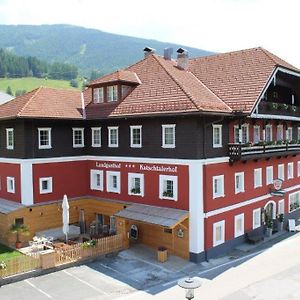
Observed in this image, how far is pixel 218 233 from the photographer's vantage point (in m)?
27.9

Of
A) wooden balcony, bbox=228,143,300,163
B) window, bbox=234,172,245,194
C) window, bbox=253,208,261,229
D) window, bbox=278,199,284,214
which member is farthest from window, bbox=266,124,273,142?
window, bbox=253,208,261,229

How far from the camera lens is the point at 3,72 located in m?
150

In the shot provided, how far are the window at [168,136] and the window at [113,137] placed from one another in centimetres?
464

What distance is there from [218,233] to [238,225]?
8.63 ft

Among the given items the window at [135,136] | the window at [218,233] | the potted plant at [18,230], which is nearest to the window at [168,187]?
the window at [135,136]

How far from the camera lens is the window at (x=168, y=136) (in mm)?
27391

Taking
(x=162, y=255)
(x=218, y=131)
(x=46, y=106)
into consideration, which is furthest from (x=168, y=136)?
(x=46, y=106)

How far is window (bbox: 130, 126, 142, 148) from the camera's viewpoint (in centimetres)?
2950

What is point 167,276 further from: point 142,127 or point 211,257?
point 142,127

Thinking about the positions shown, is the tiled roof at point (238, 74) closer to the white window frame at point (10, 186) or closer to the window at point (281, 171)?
the window at point (281, 171)

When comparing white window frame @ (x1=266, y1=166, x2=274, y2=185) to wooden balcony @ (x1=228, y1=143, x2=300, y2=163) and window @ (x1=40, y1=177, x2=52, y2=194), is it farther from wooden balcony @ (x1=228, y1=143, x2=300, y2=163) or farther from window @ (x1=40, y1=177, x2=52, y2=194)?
window @ (x1=40, y1=177, x2=52, y2=194)

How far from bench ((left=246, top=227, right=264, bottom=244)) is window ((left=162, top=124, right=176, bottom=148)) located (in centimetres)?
894

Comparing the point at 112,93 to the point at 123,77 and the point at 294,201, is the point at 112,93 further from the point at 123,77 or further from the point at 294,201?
the point at 294,201

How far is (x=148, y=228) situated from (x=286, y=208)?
1350 centimetres
